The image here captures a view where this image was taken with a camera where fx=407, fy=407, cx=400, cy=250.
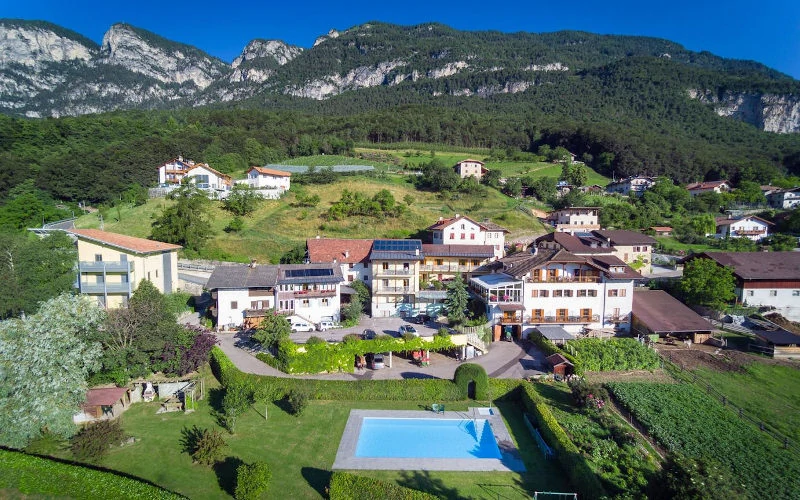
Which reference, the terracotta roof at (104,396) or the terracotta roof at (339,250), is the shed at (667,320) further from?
the terracotta roof at (104,396)

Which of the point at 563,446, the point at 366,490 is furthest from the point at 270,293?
the point at 563,446

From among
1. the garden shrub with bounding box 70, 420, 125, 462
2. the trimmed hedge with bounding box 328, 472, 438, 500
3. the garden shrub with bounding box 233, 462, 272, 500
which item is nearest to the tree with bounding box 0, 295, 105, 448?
the garden shrub with bounding box 70, 420, 125, 462

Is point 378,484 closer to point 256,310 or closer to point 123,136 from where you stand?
point 256,310

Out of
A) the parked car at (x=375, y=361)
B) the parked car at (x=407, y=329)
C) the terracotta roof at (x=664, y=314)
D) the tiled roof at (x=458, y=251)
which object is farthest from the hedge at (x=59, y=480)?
the terracotta roof at (x=664, y=314)

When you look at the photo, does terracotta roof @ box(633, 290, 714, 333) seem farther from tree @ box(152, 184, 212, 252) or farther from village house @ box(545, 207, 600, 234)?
tree @ box(152, 184, 212, 252)

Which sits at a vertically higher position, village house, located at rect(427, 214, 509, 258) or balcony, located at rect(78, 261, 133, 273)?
village house, located at rect(427, 214, 509, 258)

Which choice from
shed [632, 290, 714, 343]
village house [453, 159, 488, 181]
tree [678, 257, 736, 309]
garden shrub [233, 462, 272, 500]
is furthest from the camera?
village house [453, 159, 488, 181]

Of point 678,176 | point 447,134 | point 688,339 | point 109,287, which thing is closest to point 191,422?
point 109,287
